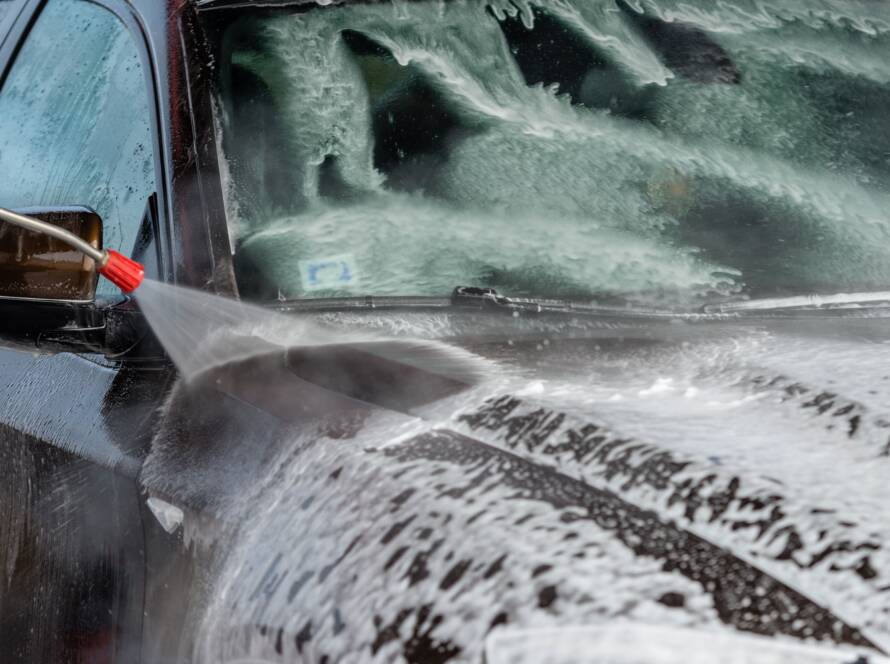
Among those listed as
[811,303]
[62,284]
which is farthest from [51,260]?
[811,303]

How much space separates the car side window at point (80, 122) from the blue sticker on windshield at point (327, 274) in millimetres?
307

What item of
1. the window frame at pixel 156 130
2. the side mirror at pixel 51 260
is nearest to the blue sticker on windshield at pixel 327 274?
the window frame at pixel 156 130

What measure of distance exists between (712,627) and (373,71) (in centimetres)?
126

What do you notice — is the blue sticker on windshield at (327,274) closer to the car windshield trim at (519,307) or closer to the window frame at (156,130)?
the car windshield trim at (519,307)

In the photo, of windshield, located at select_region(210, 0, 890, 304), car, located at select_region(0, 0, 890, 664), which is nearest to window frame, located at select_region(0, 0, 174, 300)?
car, located at select_region(0, 0, 890, 664)

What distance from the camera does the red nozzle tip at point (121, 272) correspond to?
5.16ft

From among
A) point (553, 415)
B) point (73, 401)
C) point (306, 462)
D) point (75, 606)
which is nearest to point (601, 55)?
point (553, 415)

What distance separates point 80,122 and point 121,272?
617mm

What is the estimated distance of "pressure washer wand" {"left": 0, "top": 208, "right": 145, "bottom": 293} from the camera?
1.55 meters

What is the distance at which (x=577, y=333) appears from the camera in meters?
1.79

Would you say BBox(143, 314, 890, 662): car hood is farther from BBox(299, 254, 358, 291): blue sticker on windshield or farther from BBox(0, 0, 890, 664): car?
BBox(299, 254, 358, 291): blue sticker on windshield

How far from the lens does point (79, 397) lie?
1.84 meters

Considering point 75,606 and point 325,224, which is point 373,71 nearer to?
point 325,224

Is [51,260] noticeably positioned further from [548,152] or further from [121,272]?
[548,152]
